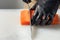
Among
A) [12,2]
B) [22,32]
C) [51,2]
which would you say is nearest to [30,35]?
[22,32]

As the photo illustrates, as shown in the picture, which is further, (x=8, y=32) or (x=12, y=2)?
(x=12, y=2)

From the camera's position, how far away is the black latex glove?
0.48m

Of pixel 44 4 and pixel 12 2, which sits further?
pixel 12 2

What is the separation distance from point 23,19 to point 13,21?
0.14 feet

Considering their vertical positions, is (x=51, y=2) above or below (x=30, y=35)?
above

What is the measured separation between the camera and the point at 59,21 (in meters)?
0.54

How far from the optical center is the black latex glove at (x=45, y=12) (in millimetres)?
477

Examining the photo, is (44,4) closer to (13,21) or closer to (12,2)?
(13,21)

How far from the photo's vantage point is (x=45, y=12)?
0.50m

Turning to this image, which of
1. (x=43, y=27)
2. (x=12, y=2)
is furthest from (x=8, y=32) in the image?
(x=12, y=2)

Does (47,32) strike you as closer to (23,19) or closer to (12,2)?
(23,19)

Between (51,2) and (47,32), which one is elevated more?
(51,2)

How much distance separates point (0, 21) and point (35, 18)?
14 centimetres

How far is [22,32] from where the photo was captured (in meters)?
0.51
